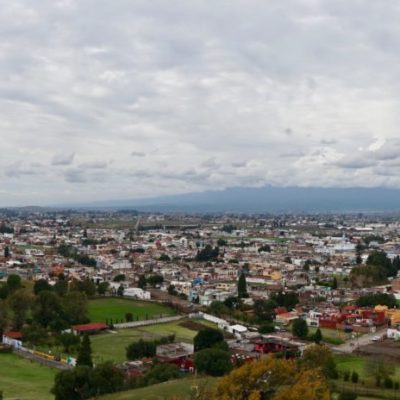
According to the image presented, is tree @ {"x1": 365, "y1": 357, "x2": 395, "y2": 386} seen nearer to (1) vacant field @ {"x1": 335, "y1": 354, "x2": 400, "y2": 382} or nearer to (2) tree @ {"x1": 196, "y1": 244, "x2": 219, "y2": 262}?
(1) vacant field @ {"x1": 335, "y1": 354, "x2": 400, "y2": 382}

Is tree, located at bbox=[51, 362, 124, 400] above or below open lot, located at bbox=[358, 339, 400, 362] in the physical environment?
above

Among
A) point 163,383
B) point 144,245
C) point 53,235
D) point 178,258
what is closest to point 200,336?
point 163,383

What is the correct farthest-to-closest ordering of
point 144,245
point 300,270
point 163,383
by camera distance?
point 144,245 < point 300,270 < point 163,383

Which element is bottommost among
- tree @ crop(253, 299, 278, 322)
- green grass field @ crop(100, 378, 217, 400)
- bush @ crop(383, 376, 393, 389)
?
tree @ crop(253, 299, 278, 322)

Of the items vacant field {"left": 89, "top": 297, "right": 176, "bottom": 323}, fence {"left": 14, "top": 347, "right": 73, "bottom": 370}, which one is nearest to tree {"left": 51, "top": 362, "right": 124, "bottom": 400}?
fence {"left": 14, "top": 347, "right": 73, "bottom": 370}

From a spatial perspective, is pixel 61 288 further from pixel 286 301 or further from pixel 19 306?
pixel 286 301

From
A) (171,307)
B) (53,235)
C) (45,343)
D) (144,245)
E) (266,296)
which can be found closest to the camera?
(45,343)

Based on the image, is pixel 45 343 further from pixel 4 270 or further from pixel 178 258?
pixel 178 258
